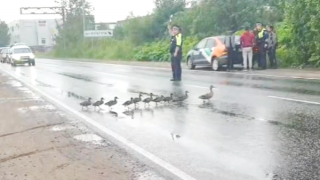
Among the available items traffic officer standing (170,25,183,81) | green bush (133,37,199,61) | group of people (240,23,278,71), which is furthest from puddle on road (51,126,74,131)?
green bush (133,37,199,61)

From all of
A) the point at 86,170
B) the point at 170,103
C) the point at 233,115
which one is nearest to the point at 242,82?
the point at 170,103

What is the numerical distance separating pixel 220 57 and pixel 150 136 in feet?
48.7

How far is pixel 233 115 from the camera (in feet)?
30.7

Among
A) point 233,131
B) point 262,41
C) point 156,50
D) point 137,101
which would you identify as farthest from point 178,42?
point 156,50

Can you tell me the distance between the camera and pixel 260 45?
2067 cm

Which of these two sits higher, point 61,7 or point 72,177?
point 61,7

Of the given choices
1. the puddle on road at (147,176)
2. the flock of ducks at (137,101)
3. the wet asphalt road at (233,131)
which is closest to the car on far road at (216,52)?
the wet asphalt road at (233,131)

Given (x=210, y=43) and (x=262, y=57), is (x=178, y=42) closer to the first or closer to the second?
(x=262, y=57)

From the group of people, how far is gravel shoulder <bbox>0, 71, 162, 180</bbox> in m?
11.8

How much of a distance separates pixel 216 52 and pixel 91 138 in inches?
590

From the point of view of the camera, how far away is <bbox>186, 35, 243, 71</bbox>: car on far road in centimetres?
Result: 2198

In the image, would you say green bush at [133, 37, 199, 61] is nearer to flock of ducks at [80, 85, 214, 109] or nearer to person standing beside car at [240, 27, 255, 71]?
person standing beside car at [240, 27, 255, 71]

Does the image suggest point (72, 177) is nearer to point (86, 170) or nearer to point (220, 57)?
point (86, 170)

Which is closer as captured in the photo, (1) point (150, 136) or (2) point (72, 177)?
(2) point (72, 177)
